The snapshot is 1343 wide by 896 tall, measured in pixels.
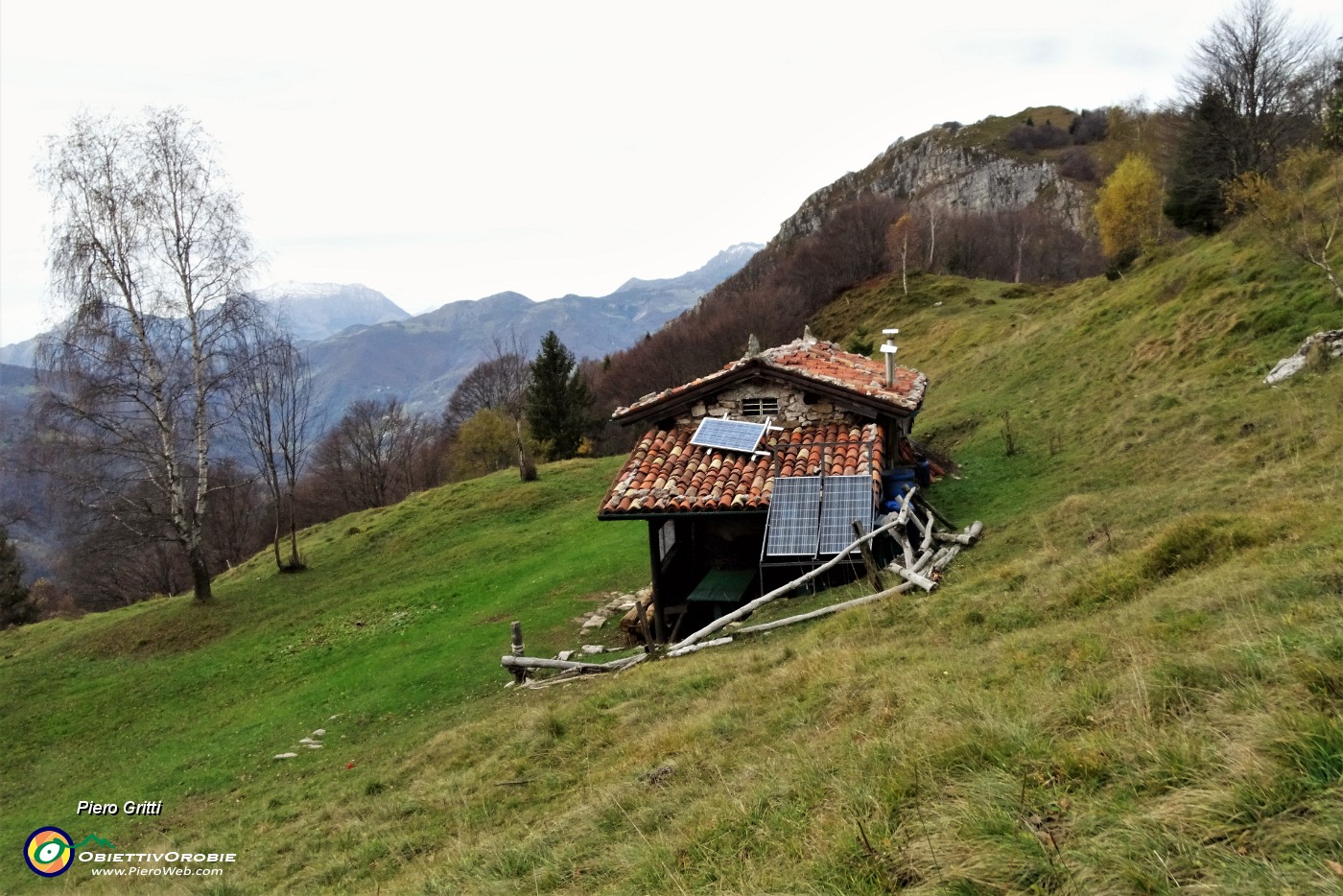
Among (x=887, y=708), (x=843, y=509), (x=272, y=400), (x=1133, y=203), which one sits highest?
(x=1133, y=203)

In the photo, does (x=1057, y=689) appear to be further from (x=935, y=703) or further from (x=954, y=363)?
(x=954, y=363)

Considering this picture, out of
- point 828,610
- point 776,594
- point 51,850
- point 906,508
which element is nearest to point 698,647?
point 776,594

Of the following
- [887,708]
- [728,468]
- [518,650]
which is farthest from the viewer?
[728,468]

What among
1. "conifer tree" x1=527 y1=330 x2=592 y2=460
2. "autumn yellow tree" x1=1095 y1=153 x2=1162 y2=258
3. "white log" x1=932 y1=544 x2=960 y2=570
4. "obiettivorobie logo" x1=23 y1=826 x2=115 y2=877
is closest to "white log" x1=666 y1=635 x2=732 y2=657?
"white log" x1=932 y1=544 x2=960 y2=570

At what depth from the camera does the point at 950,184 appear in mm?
124812

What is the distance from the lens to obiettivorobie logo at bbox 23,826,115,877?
9828 mm

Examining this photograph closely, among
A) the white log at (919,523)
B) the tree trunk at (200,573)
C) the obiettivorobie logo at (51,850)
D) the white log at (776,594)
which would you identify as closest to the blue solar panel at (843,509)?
the white log at (776,594)

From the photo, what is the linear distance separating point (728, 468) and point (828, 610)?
465 cm

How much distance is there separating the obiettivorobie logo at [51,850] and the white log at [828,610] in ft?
30.9

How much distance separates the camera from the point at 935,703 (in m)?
5.71

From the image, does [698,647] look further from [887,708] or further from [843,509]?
[887,708]

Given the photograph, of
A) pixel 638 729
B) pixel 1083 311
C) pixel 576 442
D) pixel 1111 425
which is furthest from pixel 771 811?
pixel 576 442

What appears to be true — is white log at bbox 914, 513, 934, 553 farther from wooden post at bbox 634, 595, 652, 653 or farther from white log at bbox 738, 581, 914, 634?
wooden post at bbox 634, 595, 652, 653

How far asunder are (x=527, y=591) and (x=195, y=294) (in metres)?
14.3
